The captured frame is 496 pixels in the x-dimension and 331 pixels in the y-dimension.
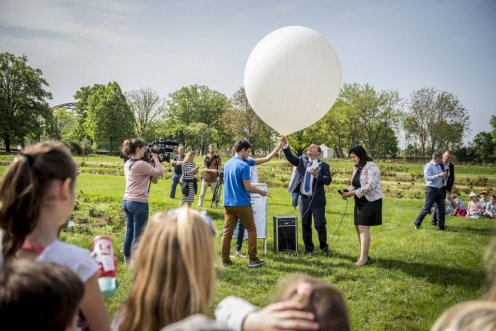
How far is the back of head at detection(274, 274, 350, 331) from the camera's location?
1.25 metres

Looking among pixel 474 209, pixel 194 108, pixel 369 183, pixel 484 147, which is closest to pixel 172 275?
pixel 369 183

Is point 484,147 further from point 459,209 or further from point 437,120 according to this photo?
point 459,209

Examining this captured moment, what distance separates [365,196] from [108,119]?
57.7 meters

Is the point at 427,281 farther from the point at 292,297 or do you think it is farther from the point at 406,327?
the point at 292,297

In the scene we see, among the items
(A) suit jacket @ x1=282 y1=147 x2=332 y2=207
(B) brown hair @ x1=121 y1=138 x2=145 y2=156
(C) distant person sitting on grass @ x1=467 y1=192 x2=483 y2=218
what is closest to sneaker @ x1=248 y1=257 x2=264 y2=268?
(A) suit jacket @ x1=282 y1=147 x2=332 y2=207

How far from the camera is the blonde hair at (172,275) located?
5.38 ft

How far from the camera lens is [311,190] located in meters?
7.54

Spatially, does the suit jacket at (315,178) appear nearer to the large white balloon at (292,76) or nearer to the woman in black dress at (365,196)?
the woman in black dress at (365,196)

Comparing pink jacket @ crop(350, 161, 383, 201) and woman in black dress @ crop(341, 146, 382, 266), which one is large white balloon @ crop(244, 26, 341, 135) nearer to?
woman in black dress @ crop(341, 146, 382, 266)

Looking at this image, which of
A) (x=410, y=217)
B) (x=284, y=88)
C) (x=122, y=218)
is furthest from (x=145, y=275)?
(x=410, y=217)

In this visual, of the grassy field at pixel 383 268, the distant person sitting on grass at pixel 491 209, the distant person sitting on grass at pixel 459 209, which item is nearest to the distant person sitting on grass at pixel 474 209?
the distant person sitting on grass at pixel 491 209

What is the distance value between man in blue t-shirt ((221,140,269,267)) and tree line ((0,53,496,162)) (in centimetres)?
4560

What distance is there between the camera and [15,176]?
1873mm

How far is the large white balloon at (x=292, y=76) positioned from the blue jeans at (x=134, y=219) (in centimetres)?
268
